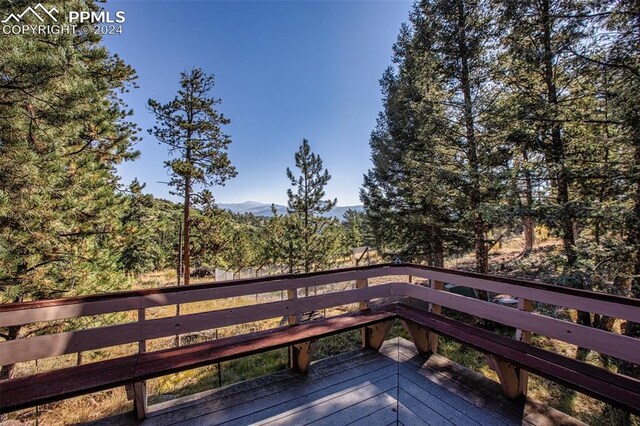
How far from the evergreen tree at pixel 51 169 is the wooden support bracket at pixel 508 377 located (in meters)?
5.91

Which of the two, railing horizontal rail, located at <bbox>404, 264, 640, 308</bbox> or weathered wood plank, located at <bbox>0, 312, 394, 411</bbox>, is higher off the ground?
railing horizontal rail, located at <bbox>404, 264, 640, 308</bbox>

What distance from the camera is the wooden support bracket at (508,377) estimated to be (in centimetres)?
242

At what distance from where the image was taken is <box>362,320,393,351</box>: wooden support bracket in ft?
11.2

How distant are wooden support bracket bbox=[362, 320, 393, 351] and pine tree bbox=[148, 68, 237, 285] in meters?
8.44

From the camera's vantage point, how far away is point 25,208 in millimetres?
3871

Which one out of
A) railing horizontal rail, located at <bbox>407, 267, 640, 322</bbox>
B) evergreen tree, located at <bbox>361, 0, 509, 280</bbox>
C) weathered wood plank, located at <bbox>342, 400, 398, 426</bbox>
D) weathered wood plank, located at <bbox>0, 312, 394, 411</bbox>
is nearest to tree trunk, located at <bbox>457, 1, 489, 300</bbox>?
evergreen tree, located at <bbox>361, 0, 509, 280</bbox>

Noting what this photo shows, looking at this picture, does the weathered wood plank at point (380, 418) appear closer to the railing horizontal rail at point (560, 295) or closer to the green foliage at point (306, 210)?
the railing horizontal rail at point (560, 295)

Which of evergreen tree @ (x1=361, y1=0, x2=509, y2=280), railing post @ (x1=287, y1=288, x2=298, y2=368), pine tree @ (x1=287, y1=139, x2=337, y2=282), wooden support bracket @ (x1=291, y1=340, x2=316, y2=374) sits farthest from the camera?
pine tree @ (x1=287, y1=139, x2=337, y2=282)

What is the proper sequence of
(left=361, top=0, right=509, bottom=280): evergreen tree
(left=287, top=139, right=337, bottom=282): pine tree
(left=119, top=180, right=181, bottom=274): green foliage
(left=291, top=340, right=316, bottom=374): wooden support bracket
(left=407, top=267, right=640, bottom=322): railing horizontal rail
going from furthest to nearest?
(left=287, top=139, right=337, bottom=282): pine tree → (left=119, top=180, right=181, bottom=274): green foliage → (left=361, top=0, right=509, bottom=280): evergreen tree → (left=291, top=340, right=316, bottom=374): wooden support bracket → (left=407, top=267, right=640, bottom=322): railing horizontal rail

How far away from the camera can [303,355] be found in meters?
2.92

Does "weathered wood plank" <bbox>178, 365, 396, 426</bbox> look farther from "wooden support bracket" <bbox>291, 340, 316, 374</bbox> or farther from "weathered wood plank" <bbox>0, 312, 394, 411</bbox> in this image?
"weathered wood plank" <bbox>0, 312, 394, 411</bbox>

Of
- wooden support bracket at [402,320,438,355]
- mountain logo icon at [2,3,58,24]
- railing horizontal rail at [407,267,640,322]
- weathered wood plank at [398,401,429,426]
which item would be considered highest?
mountain logo icon at [2,3,58,24]

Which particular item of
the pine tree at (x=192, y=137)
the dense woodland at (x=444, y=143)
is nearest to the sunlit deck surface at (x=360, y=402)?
the dense woodland at (x=444, y=143)

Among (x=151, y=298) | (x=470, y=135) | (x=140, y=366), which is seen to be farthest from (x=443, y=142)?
(x=140, y=366)
